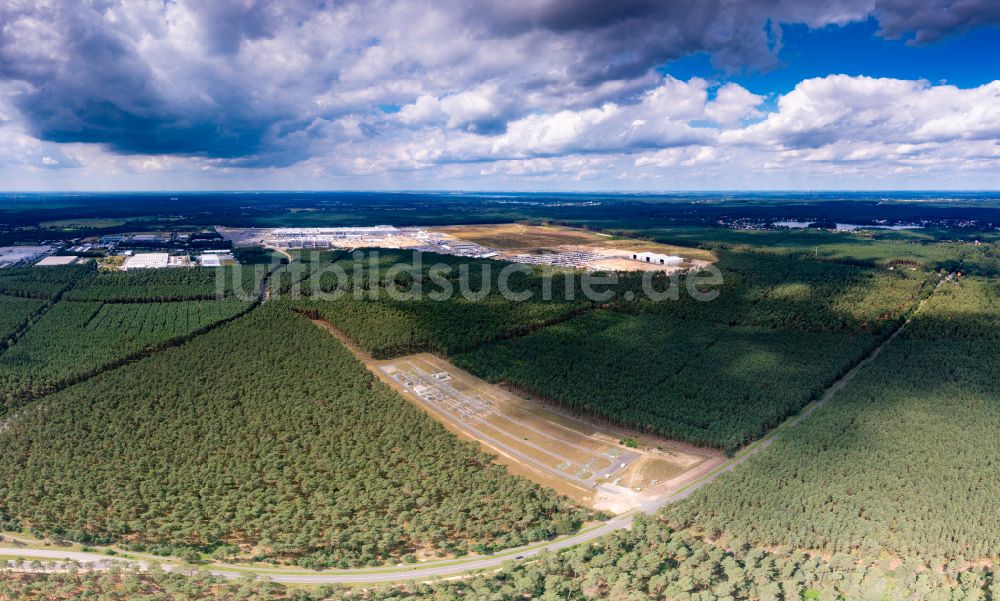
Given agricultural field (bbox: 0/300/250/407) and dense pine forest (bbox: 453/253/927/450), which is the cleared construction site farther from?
agricultural field (bbox: 0/300/250/407)

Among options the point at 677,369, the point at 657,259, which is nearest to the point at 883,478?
the point at 677,369

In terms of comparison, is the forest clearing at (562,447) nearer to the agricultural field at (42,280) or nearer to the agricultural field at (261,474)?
the agricultural field at (261,474)

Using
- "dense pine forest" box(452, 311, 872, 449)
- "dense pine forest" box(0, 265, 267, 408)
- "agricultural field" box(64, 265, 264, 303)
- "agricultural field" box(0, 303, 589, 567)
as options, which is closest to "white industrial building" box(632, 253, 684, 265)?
"dense pine forest" box(452, 311, 872, 449)

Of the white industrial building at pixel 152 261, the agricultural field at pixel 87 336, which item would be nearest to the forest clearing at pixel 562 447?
the agricultural field at pixel 87 336

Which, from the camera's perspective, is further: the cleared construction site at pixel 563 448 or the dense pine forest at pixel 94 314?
the dense pine forest at pixel 94 314

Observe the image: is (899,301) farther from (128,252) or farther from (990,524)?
(128,252)

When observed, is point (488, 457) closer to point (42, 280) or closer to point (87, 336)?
point (87, 336)
